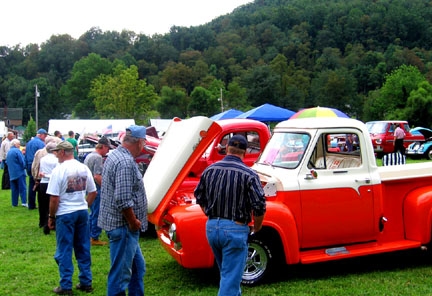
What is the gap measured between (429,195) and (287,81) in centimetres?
8532

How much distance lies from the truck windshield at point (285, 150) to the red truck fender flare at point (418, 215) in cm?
161

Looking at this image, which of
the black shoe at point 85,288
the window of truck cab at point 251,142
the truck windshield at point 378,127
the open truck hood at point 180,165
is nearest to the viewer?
the black shoe at point 85,288

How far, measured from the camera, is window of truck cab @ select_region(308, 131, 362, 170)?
5949 millimetres

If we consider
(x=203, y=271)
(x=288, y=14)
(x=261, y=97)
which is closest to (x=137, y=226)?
(x=203, y=271)

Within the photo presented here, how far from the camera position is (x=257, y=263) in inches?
222

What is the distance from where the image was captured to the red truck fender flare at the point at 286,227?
17.8 feet

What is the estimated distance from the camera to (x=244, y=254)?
3.90 metres

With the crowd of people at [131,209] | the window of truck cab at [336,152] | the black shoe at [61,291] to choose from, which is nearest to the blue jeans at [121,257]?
the crowd of people at [131,209]

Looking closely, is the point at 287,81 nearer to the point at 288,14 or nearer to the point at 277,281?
the point at 288,14

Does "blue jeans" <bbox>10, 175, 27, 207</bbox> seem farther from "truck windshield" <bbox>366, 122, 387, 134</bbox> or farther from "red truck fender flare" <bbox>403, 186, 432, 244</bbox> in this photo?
"truck windshield" <bbox>366, 122, 387, 134</bbox>

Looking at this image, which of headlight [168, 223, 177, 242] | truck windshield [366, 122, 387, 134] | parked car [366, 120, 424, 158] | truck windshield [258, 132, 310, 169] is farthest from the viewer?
truck windshield [366, 122, 387, 134]

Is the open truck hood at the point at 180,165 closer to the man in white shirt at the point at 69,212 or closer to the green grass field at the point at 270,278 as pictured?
the man in white shirt at the point at 69,212

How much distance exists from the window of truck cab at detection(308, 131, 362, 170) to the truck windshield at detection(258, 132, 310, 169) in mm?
175

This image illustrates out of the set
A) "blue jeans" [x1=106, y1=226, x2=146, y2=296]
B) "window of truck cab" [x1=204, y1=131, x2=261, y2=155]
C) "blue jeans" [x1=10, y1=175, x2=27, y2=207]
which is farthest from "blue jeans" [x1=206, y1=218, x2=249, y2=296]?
"blue jeans" [x1=10, y1=175, x2=27, y2=207]
